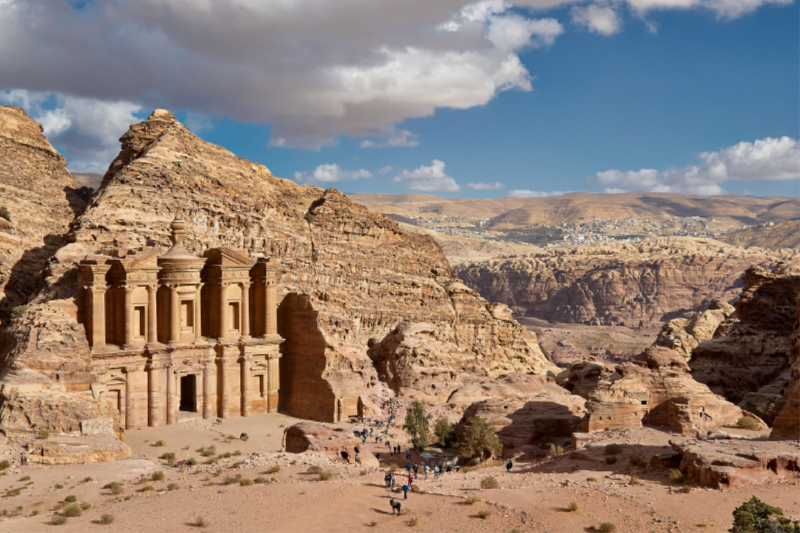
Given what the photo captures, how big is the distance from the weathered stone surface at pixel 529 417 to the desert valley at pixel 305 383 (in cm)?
15

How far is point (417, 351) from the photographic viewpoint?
44844 millimetres

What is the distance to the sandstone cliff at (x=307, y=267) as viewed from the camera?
3916 centimetres

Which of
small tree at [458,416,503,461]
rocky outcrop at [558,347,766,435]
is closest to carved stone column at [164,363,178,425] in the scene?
small tree at [458,416,503,461]

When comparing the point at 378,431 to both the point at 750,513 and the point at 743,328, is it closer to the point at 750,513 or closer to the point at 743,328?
the point at 750,513

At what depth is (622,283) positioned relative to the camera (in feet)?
473

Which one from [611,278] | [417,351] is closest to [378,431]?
[417,351]

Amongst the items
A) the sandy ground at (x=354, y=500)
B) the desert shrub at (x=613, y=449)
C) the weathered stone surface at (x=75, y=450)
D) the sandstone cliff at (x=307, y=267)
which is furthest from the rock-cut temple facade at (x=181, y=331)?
the desert shrub at (x=613, y=449)

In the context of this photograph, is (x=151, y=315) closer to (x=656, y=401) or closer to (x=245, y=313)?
(x=245, y=313)

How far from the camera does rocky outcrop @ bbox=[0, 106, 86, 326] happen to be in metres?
46.9

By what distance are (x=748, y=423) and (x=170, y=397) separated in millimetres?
26765

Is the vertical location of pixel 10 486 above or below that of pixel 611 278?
below

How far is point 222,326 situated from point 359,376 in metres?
7.96

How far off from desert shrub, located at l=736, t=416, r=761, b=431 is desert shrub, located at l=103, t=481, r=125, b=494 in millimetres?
24923

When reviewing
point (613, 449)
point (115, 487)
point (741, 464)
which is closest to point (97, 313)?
point (115, 487)
